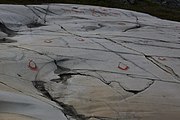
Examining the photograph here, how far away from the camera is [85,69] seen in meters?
6.44

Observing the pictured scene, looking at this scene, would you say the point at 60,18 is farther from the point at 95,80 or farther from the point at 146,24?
the point at 95,80

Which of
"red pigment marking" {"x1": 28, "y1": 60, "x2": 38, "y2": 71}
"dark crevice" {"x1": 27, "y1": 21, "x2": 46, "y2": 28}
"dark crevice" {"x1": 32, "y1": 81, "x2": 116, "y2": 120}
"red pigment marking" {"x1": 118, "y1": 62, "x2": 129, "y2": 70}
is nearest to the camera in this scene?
"dark crevice" {"x1": 32, "y1": 81, "x2": 116, "y2": 120}

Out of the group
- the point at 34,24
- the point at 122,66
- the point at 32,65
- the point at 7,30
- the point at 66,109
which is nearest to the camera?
the point at 66,109

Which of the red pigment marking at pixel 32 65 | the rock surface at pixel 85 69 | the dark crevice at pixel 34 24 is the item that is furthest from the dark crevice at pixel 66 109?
→ the dark crevice at pixel 34 24

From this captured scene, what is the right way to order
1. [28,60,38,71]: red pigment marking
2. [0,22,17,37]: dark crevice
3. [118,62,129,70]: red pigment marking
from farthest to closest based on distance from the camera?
[0,22,17,37]: dark crevice, [118,62,129,70]: red pigment marking, [28,60,38,71]: red pigment marking

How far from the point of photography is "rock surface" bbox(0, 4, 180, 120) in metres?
5.06

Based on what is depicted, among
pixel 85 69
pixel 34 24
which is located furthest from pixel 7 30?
pixel 85 69

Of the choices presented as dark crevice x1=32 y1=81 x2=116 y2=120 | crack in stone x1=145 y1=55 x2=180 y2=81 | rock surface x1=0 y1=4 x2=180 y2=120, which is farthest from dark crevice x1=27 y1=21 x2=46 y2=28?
dark crevice x1=32 y1=81 x2=116 y2=120

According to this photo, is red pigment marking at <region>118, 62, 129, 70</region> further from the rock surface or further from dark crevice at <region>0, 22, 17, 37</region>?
dark crevice at <region>0, 22, 17, 37</region>

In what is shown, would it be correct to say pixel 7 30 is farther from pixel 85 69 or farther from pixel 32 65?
pixel 85 69

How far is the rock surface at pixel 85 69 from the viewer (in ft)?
16.6

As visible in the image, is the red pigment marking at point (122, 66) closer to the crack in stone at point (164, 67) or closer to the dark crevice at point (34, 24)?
the crack in stone at point (164, 67)

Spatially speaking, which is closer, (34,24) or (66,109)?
(66,109)

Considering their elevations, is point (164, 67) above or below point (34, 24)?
above
